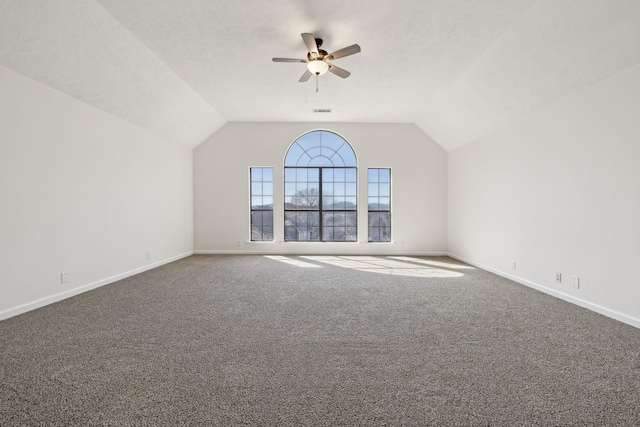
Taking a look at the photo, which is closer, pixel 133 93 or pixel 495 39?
pixel 495 39

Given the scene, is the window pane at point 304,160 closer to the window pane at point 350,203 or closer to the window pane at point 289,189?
the window pane at point 289,189

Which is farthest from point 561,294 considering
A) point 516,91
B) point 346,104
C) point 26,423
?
point 26,423

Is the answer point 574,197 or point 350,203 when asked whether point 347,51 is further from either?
point 350,203

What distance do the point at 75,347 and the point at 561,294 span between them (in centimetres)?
484

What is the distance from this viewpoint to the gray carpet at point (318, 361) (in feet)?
4.88

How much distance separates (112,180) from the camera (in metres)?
4.21

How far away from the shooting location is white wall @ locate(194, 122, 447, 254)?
650 centimetres

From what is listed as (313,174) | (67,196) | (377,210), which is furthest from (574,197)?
(67,196)

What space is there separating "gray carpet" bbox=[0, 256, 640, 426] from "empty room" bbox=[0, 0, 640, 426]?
0.06 ft

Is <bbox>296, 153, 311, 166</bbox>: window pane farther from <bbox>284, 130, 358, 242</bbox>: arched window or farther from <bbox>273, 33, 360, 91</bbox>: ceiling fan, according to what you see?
<bbox>273, 33, 360, 91</bbox>: ceiling fan

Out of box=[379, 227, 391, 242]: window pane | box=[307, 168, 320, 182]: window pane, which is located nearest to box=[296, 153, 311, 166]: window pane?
box=[307, 168, 320, 182]: window pane

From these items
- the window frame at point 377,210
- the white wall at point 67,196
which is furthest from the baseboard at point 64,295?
the window frame at point 377,210

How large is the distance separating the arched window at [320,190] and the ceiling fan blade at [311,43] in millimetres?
3389

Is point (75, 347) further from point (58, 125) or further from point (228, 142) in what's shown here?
point (228, 142)
